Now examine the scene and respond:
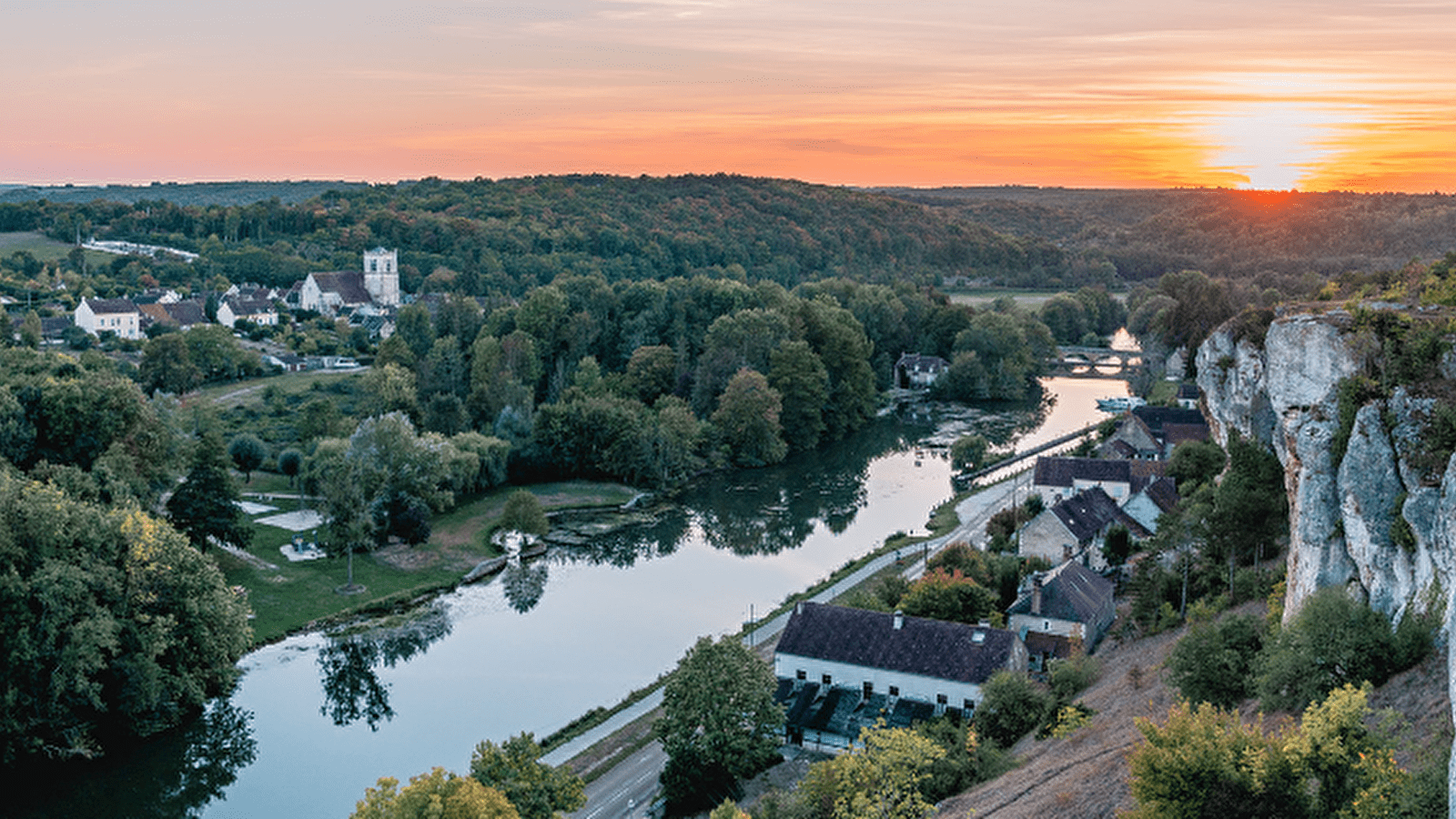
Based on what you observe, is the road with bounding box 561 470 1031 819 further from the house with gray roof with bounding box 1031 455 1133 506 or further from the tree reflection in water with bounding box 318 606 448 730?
the tree reflection in water with bounding box 318 606 448 730

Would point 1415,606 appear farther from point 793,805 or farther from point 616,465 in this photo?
point 616,465

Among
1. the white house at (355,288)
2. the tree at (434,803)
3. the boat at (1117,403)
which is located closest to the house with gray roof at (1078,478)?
the boat at (1117,403)

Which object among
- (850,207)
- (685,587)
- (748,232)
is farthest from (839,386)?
(850,207)

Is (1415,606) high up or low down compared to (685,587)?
up

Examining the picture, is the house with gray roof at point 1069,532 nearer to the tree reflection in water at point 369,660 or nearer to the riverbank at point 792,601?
the riverbank at point 792,601

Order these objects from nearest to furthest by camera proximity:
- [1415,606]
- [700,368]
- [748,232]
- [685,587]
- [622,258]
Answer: [1415,606] < [685,587] < [700,368] < [622,258] < [748,232]

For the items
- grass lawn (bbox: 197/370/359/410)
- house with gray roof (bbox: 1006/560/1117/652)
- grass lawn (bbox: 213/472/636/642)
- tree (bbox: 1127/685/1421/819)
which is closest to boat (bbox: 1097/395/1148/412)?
grass lawn (bbox: 213/472/636/642)
